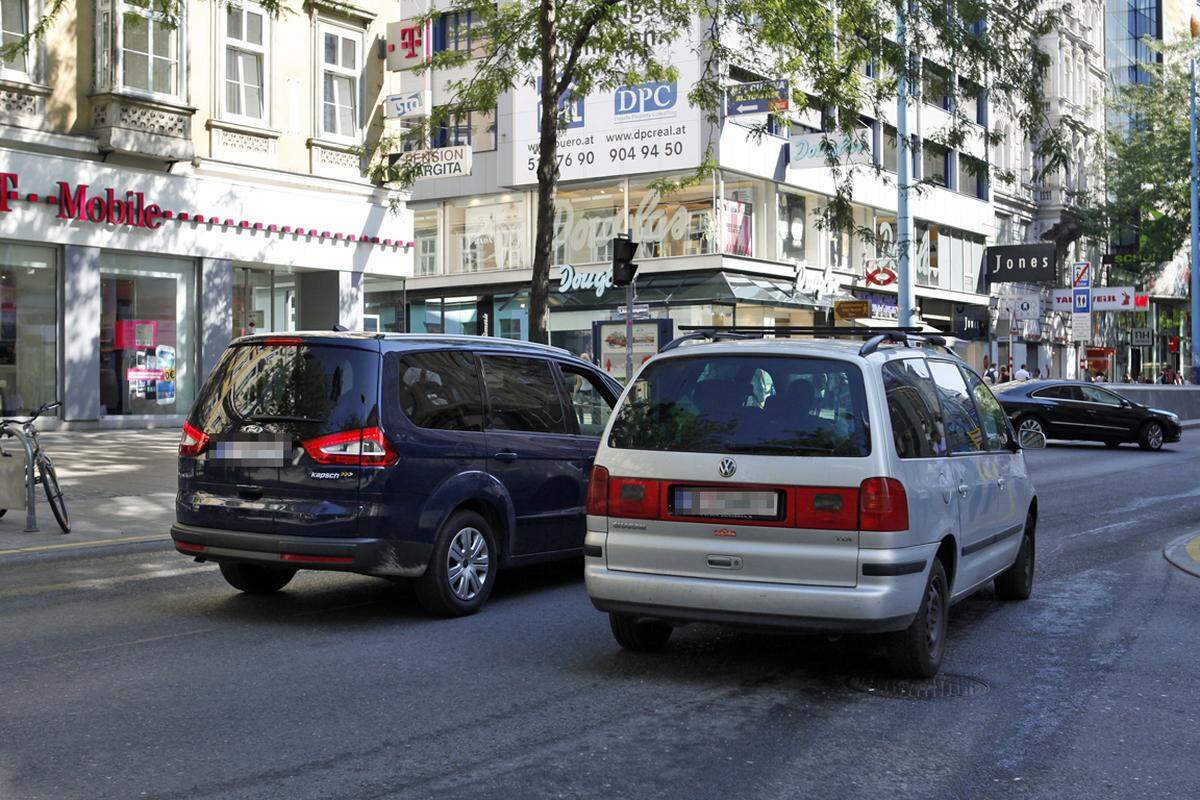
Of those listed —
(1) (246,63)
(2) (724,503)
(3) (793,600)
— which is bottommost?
(3) (793,600)

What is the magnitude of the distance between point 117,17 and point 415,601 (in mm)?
16018

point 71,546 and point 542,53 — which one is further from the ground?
point 542,53

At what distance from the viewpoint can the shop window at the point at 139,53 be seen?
20891 millimetres

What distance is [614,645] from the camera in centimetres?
709

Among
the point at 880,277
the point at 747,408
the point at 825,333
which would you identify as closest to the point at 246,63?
the point at 825,333

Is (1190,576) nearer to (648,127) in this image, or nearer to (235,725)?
(235,725)

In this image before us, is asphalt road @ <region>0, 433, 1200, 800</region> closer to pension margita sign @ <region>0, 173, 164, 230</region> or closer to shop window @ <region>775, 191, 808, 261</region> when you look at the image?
pension margita sign @ <region>0, 173, 164, 230</region>

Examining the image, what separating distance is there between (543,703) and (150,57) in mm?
18747

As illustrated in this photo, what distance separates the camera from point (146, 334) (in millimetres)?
22656

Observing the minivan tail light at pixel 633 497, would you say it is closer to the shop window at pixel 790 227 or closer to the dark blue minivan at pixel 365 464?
the dark blue minivan at pixel 365 464

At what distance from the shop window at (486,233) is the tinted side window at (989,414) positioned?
36.1 metres

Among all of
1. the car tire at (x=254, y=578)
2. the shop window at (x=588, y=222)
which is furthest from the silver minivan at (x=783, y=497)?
the shop window at (x=588, y=222)

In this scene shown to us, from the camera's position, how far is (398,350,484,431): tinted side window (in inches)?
305

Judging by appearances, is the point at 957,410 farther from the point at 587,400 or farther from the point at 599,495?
the point at 587,400
